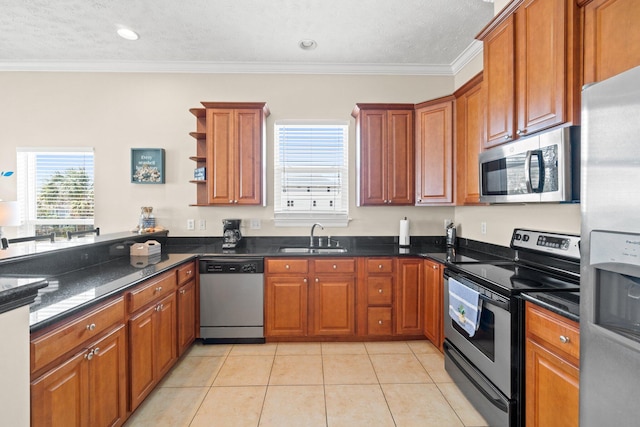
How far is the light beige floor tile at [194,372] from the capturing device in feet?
7.69

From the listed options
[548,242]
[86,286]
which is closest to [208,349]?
[86,286]

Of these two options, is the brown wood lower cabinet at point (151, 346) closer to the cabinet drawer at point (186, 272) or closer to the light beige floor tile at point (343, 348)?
the cabinet drawer at point (186, 272)

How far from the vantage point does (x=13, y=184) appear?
344cm

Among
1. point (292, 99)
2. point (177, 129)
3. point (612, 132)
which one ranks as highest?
point (292, 99)

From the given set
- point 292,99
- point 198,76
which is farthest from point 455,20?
point 198,76

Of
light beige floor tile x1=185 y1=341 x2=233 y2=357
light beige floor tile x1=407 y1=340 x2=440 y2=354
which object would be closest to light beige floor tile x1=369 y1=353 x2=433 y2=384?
light beige floor tile x1=407 y1=340 x2=440 y2=354

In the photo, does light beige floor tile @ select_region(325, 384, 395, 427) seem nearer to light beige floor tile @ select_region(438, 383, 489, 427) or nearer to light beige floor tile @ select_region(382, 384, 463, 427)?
light beige floor tile @ select_region(382, 384, 463, 427)

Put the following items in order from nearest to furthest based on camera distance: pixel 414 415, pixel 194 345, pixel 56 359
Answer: pixel 56 359 → pixel 414 415 → pixel 194 345

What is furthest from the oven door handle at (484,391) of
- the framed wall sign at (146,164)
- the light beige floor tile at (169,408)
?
the framed wall sign at (146,164)

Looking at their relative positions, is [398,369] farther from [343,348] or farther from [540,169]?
[540,169]

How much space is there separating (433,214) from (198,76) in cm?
310

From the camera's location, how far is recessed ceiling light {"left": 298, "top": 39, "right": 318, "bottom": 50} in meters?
2.98

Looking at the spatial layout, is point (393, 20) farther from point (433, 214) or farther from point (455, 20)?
point (433, 214)

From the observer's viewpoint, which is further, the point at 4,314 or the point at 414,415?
the point at 414,415
